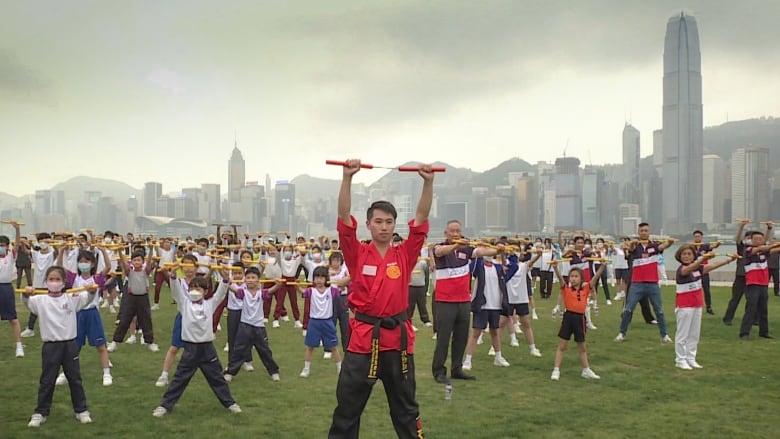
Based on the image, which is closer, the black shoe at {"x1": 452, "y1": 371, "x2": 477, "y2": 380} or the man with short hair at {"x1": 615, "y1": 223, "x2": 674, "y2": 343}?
the black shoe at {"x1": 452, "y1": 371, "x2": 477, "y2": 380}

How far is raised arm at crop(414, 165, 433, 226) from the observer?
545 cm

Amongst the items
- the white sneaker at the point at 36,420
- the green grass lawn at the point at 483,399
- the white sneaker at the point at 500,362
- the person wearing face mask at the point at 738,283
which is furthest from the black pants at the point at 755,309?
the white sneaker at the point at 36,420

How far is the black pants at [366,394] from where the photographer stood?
204 inches

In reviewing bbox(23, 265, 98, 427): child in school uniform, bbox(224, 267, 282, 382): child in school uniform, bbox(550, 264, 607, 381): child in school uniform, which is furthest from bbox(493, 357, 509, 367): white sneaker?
bbox(23, 265, 98, 427): child in school uniform

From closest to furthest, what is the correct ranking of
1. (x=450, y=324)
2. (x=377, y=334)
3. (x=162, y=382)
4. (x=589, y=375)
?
(x=377, y=334), (x=450, y=324), (x=162, y=382), (x=589, y=375)

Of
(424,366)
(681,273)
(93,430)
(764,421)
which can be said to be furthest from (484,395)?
(93,430)

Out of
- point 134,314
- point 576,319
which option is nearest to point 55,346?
point 134,314

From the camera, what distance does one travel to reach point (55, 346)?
7977 mm

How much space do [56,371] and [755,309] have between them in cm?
1480

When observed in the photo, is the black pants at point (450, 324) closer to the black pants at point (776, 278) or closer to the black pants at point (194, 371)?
the black pants at point (194, 371)

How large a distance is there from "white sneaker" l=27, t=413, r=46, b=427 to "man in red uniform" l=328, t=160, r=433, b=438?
4.86m

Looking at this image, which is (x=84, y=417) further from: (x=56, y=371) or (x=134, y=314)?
(x=134, y=314)

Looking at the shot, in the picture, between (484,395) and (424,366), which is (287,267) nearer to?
(424,366)

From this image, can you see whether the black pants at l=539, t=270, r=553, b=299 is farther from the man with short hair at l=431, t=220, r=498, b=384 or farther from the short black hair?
the short black hair
